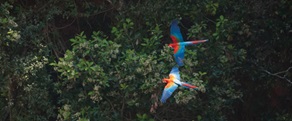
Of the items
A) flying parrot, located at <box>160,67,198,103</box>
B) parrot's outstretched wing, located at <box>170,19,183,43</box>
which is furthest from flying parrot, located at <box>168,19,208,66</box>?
flying parrot, located at <box>160,67,198,103</box>

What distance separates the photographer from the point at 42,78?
454cm

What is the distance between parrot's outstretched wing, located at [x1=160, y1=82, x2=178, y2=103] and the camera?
416 cm

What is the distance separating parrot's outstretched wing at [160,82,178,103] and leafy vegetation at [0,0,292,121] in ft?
0.28

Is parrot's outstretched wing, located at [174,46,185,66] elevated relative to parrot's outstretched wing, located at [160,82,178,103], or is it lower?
elevated

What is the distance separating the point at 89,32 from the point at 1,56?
0.93 meters

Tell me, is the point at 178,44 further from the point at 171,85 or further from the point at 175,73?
the point at 171,85

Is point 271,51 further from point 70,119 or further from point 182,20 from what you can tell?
point 70,119

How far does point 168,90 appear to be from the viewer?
164 inches

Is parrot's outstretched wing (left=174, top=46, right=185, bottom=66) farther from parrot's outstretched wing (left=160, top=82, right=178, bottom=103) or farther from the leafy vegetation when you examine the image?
parrot's outstretched wing (left=160, top=82, right=178, bottom=103)

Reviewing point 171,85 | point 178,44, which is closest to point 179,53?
point 178,44

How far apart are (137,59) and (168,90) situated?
1.26ft

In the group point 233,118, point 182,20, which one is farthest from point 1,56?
point 233,118

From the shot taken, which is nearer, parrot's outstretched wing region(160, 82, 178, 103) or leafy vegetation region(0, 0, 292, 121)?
parrot's outstretched wing region(160, 82, 178, 103)

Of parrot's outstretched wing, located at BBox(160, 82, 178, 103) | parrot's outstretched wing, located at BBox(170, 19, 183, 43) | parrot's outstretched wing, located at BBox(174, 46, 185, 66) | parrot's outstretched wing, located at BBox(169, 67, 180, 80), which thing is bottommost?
parrot's outstretched wing, located at BBox(160, 82, 178, 103)
